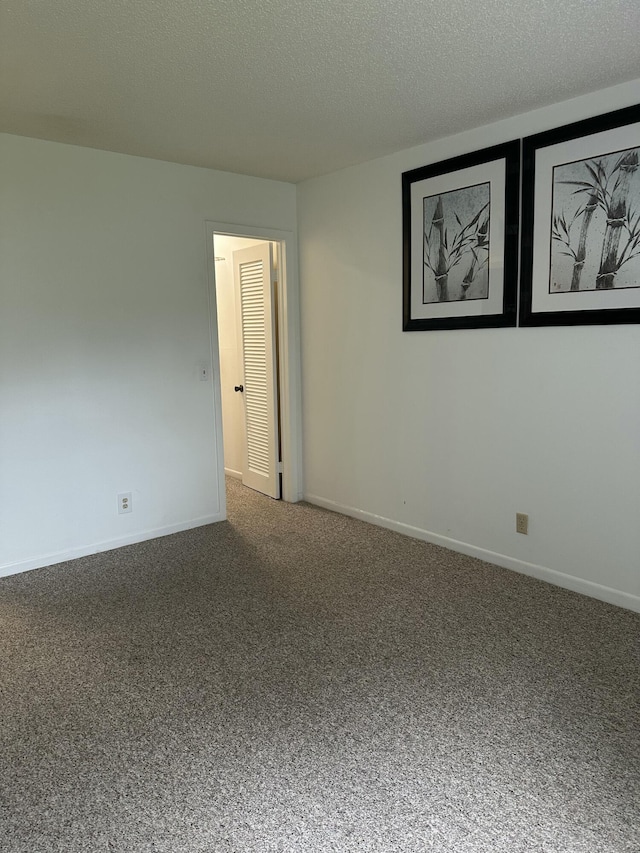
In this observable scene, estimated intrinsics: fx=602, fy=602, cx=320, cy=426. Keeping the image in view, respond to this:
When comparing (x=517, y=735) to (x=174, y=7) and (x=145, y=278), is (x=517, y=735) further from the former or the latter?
(x=145, y=278)

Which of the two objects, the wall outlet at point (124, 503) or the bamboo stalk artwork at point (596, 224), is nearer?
the bamboo stalk artwork at point (596, 224)

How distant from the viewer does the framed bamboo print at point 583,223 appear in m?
2.75

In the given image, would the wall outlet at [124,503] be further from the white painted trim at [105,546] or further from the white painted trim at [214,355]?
the white painted trim at [214,355]

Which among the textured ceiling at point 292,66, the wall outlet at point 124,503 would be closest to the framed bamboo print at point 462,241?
the textured ceiling at point 292,66

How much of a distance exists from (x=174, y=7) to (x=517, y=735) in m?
2.72

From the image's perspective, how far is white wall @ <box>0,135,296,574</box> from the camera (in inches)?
133

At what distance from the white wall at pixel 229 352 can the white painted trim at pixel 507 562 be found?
127 cm

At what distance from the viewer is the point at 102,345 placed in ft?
12.1

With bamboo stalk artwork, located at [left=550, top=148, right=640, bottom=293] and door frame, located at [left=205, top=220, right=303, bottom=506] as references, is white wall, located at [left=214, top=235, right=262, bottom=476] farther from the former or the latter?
bamboo stalk artwork, located at [left=550, top=148, right=640, bottom=293]

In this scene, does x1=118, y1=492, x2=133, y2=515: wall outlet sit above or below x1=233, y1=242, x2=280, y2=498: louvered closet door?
below

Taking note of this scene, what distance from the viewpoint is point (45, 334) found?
346 centimetres

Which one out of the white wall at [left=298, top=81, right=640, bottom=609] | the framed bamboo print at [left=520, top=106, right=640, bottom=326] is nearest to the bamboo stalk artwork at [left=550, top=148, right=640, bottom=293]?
the framed bamboo print at [left=520, top=106, right=640, bottom=326]

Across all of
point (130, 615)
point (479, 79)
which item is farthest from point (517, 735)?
point (479, 79)

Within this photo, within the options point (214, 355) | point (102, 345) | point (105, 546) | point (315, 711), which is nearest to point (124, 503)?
point (105, 546)
